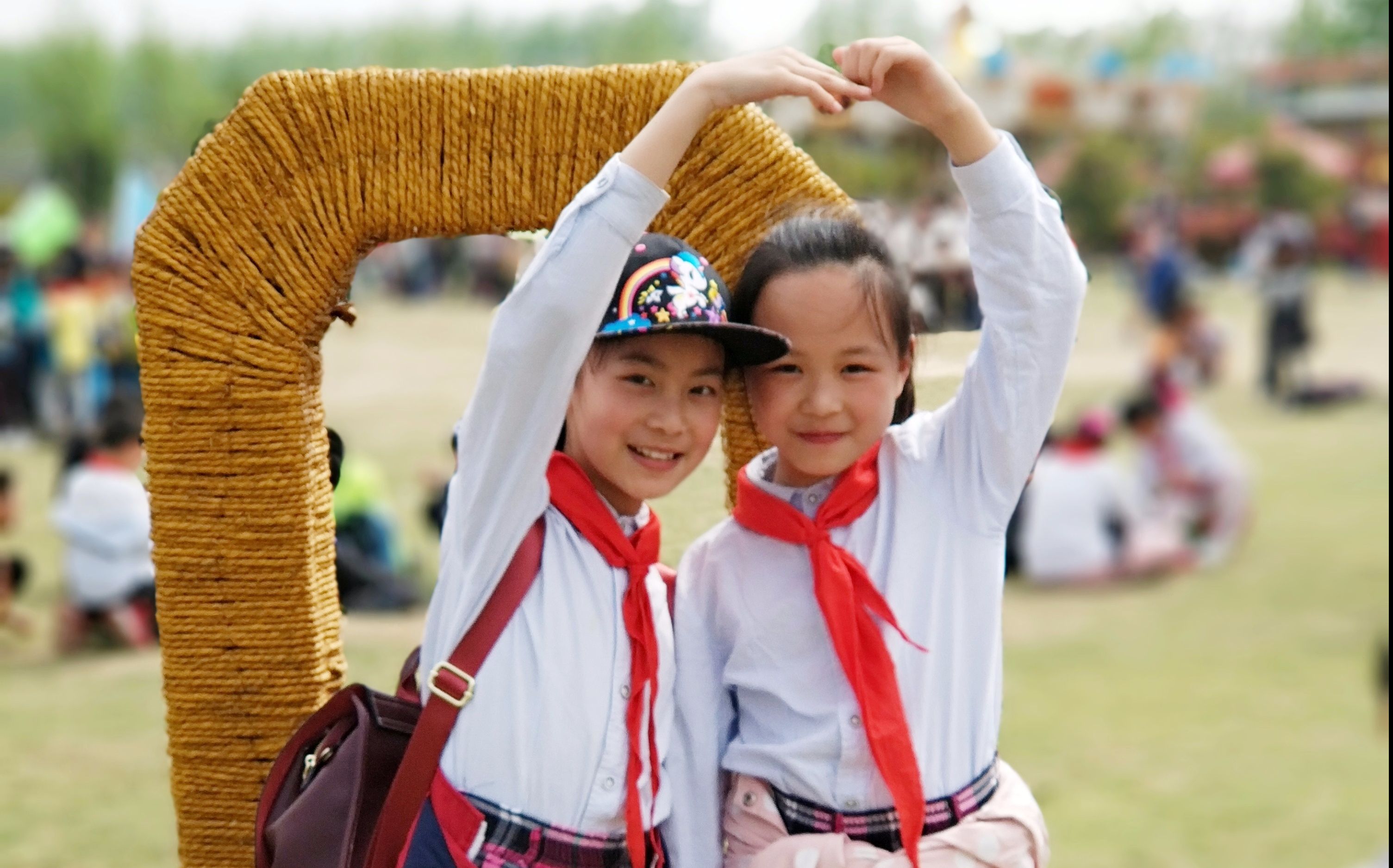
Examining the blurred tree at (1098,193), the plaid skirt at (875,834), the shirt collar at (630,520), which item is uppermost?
the blurred tree at (1098,193)

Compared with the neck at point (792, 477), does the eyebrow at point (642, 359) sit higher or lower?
higher

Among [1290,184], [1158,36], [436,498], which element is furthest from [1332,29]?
[436,498]

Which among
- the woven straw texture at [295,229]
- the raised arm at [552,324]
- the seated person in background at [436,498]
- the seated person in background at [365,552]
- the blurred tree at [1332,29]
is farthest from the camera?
the blurred tree at [1332,29]

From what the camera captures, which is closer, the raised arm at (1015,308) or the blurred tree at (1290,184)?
the raised arm at (1015,308)

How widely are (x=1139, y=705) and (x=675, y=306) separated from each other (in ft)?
15.3

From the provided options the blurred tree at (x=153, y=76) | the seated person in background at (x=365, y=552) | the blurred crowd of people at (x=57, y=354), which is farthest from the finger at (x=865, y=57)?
the blurred tree at (x=153, y=76)

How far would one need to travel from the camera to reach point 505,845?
6.67 ft

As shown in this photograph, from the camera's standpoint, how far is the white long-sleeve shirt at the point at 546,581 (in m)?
1.93

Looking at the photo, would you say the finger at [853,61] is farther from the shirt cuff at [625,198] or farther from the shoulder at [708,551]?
the shoulder at [708,551]

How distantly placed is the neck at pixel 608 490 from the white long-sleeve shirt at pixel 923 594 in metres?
0.16

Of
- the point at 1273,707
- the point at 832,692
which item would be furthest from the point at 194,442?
the point at 1273,707

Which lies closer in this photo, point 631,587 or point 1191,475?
point 631,587

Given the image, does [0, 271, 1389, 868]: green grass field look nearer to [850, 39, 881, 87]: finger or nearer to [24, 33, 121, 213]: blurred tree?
[850, 39, 881, 87]: finger

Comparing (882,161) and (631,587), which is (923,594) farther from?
(882,161)
